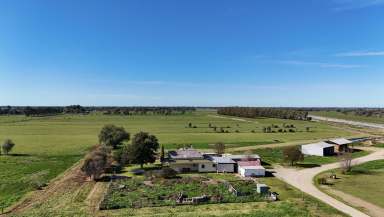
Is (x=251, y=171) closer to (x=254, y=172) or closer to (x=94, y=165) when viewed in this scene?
(x=254, y=172)

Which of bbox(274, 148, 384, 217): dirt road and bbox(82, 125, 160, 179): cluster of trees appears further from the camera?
bbox(82, 125, 160, 179): cluster of trees

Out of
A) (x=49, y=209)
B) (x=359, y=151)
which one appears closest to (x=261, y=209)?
(x=49, y=209)

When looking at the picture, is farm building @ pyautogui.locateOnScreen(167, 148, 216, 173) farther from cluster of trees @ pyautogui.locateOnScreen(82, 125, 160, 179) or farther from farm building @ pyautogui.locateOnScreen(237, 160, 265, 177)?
farm building @ pyautogui.locateOnScreen(237, 160, 265, 177)

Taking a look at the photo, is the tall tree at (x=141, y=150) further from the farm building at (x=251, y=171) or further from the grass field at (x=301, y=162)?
the grass field at (x=301, y=162)

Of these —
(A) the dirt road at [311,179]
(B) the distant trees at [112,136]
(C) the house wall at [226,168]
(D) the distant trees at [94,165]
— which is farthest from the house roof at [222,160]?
(B) the distant trees at [112,136]

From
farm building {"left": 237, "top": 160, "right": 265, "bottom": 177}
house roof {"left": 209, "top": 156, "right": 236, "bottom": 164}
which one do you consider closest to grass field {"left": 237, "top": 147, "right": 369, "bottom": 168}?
house roof {"left": 209, "top": 156, "right": 236, "bottom": 164}
